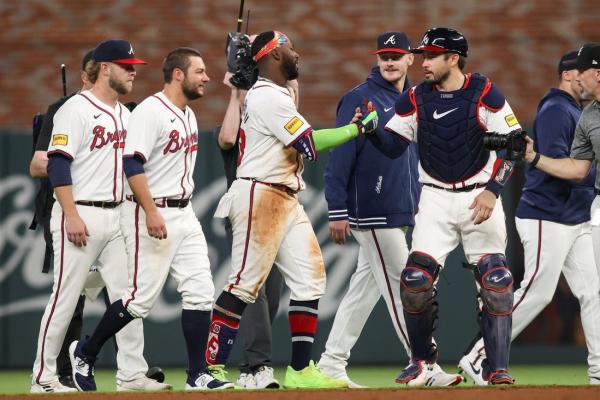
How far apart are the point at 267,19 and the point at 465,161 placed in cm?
579

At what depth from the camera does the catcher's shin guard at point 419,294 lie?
7.91 meters

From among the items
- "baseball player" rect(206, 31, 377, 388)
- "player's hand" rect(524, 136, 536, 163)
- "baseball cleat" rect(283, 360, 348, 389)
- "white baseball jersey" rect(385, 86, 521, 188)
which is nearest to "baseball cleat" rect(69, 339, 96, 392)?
"baseball player" rect(206, 31, 377, 388)

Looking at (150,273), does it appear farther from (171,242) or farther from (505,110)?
(505,110)

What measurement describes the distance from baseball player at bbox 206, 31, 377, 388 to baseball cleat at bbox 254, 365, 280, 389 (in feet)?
0.97

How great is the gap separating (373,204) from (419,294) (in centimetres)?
108

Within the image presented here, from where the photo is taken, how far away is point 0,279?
1119cm

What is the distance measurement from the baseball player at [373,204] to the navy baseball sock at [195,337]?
1.06 m

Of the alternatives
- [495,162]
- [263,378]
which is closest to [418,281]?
[495,162]

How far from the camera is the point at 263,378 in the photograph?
8555 mm

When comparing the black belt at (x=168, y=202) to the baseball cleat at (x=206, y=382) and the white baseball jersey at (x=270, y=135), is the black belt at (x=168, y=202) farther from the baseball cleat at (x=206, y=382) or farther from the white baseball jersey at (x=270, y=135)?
the baseball cleat at (x=206, y=382)

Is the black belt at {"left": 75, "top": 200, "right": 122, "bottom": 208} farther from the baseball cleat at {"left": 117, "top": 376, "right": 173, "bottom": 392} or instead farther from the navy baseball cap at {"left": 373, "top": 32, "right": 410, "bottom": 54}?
the navy baseball cap at {"left": 373, "top": 32, "right": 410, "bottom": 54}

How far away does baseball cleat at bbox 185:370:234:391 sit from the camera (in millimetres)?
7953

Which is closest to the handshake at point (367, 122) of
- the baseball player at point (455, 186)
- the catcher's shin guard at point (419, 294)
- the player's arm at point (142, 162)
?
the baseball player at point (455, 186)

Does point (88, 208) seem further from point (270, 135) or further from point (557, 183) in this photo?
point (557, 183)
